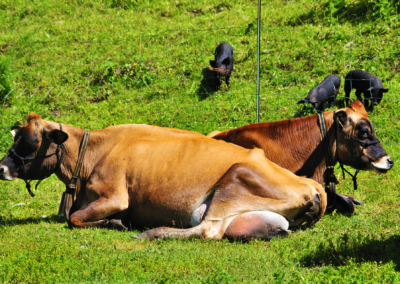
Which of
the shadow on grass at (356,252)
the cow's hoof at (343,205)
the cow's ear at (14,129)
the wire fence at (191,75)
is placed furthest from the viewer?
the wire fence at (191,75)

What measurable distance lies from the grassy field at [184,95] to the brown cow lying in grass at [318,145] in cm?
75

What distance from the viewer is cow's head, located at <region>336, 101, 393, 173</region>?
6789 millimetres

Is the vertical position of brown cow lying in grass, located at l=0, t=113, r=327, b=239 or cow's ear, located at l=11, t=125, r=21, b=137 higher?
cow's ear, located at l=11, t=125, r=21, b=137

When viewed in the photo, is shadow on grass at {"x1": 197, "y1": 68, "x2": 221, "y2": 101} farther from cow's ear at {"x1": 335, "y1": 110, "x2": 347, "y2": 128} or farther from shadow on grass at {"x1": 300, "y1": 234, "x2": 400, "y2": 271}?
shadow on grass at {"x1": 300, "y1": 234, "x2": 400, "y2": 271}

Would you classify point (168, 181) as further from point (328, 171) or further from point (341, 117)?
point (341, 117)

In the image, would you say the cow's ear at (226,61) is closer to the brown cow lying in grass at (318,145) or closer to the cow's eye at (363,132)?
the brown cow lying in grass at (318,145)

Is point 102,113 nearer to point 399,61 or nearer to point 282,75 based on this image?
point 282,75

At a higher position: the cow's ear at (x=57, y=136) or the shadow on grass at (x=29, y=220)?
the cow's ear at (x=57, y=136)

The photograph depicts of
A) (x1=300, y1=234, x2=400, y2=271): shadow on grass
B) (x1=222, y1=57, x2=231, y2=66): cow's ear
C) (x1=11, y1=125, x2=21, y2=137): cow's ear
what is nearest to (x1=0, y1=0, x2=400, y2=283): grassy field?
(x1=300, y1=234, x2=400, y2=271): shadow on grass

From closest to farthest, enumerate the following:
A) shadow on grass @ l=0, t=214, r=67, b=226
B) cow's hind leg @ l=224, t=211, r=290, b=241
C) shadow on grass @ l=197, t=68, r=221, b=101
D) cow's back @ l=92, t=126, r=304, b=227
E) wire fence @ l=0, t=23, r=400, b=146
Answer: cow's hind leg @ l=224, t=211, r=290, b=241 → cow's back @ l=92, t=126, r=304, b=227 → shadow on grass @ l=0, t=214, r=67, b=226 → wire fence @ l=0, t=23, r=400, b=146 → shadow on grass @ l=197, t=68, r=221, b=101

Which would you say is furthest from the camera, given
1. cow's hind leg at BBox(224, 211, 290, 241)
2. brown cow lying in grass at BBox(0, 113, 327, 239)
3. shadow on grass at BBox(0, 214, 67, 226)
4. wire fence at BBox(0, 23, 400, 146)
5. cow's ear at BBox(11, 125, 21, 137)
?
wire fence at BBox(0, 23, 400, 146)

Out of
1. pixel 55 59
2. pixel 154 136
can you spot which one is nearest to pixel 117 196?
pixel 154 136

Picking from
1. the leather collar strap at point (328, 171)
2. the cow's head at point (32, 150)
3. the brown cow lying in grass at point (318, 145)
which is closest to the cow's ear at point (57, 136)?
the cow's head at point (32, 150)

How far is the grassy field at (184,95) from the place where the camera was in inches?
191
